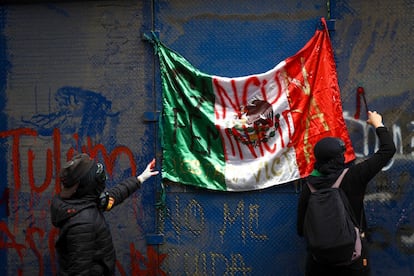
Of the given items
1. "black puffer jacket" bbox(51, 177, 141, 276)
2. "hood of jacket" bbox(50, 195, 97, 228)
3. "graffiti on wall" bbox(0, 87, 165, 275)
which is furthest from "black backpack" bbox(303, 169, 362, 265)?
"graffiti on wall" bbox(0, 87, 165, 275)

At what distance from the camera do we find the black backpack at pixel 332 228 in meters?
2.96

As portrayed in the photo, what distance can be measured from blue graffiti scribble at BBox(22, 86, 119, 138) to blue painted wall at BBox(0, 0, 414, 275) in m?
0.01

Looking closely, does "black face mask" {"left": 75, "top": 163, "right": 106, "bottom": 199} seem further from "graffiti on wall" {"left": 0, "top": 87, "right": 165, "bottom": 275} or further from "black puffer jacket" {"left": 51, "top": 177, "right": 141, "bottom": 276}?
"graffiti on wall" {"left": 0, "top": 87, "right": 165, "bottom": 275}

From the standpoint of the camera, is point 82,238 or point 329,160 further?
point 329,160

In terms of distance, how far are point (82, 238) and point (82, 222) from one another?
108 mm

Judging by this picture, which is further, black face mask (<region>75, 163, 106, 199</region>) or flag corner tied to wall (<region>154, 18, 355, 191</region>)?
flag corner tied to wall (<region>154, 18, 355, 191</region>)

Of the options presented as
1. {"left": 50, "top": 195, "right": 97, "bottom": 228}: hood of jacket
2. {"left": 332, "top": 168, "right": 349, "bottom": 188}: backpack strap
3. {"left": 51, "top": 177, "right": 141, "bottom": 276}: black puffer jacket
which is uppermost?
{"left": 332, "top": 168, "right": 349, "bottom": 188}: backpack strap

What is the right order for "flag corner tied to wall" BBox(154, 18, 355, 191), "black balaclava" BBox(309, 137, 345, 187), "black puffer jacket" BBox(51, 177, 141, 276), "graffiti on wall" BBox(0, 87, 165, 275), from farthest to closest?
"graffiti on wall" BBox(0, 87, 165, 275) → "flag corner tied to wall" BBox(154, 18, 355, 191) → "black balaclava" BBox(309, 137, 345, 187) → "black puffer jacket" BBox(51, 177, 141, 276)

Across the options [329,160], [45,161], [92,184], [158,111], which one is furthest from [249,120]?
[45,161]

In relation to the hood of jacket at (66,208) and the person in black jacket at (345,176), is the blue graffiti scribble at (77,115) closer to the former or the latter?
the hood of jacket at (66,208)

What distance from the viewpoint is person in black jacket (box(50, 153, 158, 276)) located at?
294 cm

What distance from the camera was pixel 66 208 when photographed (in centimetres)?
302

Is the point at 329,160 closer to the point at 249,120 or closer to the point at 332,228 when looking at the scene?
the point at 332,228

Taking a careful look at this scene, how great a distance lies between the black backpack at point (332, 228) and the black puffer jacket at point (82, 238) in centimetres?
147
